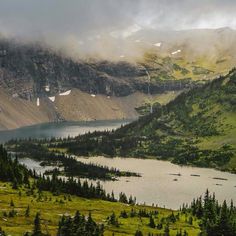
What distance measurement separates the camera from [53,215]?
15912 cm

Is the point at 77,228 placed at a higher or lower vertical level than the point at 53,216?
higher

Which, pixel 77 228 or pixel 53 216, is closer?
pixel 77 228

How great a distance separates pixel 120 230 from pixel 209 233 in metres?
24.5

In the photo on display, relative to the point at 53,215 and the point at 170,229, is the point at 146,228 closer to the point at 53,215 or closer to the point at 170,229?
the point at 170,229

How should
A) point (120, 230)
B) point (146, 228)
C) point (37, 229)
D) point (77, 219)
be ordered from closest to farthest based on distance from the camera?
point (37, 229)
point (77, 219)
point (120, 230)
point (146, 228)

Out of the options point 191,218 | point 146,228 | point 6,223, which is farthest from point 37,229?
point 191,218

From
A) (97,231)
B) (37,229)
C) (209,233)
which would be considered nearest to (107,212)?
(209,233)

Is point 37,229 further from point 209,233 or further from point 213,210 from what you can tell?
point 213,210

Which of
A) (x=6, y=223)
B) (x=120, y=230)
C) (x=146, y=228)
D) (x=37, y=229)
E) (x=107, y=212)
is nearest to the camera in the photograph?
(x=37, y=229)

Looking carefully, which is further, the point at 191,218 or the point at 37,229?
the point at 191,218

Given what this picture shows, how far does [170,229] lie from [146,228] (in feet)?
26.4

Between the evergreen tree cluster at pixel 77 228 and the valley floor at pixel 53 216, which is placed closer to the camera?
the evergreen tree cluster at pixel 77 228

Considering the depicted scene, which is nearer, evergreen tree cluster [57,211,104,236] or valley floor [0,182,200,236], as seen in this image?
evergreen tree cluster [57,211,104,236]

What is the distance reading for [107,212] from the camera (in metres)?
186
